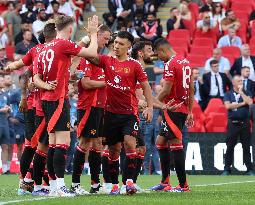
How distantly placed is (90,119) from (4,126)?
9304 mm

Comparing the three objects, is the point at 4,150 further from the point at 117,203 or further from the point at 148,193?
the point at 117,203

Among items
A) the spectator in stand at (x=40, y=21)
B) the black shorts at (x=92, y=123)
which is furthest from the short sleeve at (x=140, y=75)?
the spectator in stand at (x=40, y=21)

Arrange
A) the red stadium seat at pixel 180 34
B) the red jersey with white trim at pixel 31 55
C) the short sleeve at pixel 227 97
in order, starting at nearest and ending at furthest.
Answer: the red jersey with white trim at pixel 31 55 < the short sleeve at pixel 227 97 < the red stadium seat at pixel 180 34

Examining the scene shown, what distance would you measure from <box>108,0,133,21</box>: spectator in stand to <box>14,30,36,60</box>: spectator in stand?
305 cm

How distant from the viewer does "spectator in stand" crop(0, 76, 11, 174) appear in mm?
23567

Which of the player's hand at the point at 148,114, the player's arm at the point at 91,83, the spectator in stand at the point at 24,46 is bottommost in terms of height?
the player's hand at the point at 148,114

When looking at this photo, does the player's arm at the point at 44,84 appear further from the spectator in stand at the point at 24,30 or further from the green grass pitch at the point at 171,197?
the spectator in stand at the point at 24,30

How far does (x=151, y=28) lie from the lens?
94.8 ft

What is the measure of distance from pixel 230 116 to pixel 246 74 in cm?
163

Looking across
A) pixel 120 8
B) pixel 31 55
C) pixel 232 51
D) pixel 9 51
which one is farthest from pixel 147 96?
A: pixel 120 8

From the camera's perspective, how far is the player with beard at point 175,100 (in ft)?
52.0

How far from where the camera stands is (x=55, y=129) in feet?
46.4

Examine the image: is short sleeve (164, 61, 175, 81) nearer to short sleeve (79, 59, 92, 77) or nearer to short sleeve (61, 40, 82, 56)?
short sleeve (79, 59, 92, 77)

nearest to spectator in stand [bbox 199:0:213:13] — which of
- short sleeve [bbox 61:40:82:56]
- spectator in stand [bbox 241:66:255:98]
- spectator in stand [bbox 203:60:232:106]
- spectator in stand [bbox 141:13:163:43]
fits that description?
spectator in stand [bbox 141:13:163:43]
